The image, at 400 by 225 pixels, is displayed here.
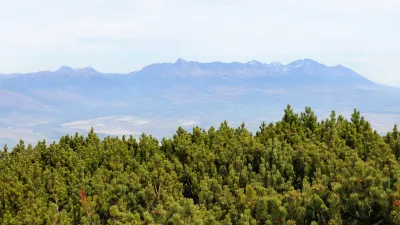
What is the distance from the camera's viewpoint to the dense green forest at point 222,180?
682cm

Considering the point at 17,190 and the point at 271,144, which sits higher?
the point at 271,144

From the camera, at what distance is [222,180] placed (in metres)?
9.41

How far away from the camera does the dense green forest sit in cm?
682

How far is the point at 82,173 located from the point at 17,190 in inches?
59.7

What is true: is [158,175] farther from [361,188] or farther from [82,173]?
[361,188]

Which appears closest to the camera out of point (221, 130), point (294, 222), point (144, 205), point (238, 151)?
point (294, 222)

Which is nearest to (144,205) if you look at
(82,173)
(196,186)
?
(196,186)

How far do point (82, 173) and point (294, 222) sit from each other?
582 centimetres

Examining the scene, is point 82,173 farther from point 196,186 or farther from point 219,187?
point 219,187

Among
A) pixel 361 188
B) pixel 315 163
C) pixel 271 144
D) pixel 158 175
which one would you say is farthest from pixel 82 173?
pixel 361 188

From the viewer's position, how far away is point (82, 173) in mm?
10336

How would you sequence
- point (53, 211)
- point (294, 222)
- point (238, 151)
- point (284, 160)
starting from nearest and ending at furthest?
point (294, 222)
point (53, 211)
point (284, 160)
point (238, 151)

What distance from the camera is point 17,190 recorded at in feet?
31.4

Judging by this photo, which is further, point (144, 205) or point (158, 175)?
point (158, 175)
